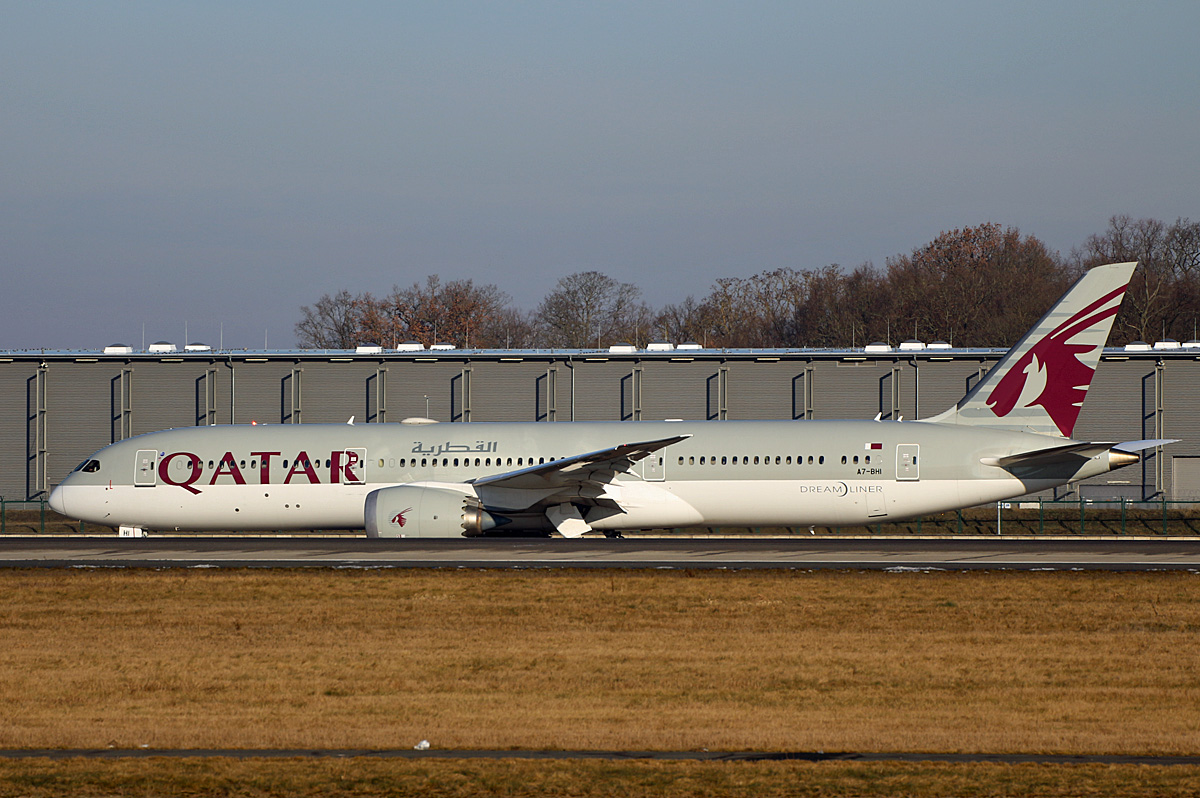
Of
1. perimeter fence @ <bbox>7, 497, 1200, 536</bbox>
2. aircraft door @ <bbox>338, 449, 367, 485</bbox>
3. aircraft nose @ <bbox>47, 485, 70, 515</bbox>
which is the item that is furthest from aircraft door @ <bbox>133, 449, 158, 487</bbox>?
aircraft door @ <bbox>338, 449, 367, 485</bbox>

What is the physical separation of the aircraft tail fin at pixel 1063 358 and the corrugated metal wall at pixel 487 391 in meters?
19.2

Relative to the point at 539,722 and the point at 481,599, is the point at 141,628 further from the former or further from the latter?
the point at 539,722

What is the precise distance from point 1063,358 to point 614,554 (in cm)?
1491

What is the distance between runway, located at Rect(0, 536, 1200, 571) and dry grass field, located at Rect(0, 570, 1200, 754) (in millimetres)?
1724

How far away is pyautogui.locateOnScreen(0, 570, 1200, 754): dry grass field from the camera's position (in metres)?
12.9

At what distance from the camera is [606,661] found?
16.5m

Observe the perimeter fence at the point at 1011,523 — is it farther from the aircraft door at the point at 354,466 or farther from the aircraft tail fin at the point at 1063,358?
A: the aircraft tail fin at the point at 1063,358

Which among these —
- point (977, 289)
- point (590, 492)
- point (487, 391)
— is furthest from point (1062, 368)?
point (977, 289)

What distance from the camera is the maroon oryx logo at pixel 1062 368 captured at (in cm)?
3447

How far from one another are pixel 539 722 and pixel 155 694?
4.95 m

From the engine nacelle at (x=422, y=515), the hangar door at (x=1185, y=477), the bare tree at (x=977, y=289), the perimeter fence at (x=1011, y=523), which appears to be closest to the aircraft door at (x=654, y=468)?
the engine nacelle at (x=422, y=515)

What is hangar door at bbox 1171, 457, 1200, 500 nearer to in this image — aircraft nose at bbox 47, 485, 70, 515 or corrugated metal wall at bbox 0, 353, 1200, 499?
corrugated metal wall at bbox 0, 353, 1200, 499

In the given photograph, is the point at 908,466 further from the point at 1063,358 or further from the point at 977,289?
the point at 977,289

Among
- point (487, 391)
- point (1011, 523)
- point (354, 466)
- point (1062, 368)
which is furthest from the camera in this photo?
point (487, 391)
